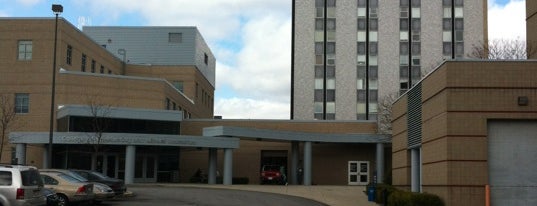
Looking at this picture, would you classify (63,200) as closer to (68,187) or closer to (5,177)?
(68,187)

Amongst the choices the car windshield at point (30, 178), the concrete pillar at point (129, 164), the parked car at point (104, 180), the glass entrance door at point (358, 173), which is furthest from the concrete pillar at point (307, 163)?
the car windshield at point (30, 178)

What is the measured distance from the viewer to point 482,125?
2072 centimetres

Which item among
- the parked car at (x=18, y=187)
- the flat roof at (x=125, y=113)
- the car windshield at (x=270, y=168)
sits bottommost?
the parked car at (x=18, y=187)

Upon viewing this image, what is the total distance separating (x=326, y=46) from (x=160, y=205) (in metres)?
54.4

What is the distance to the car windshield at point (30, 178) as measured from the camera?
17220mm

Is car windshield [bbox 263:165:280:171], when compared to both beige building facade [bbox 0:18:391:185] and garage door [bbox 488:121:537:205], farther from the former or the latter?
garage door [bbox 488:121:537:205]

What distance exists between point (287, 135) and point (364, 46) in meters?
29.8

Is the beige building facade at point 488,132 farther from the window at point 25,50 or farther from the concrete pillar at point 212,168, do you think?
the window at point 25,50

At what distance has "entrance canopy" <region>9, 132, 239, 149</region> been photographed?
4475 centimetres

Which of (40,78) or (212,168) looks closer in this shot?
(212,168)

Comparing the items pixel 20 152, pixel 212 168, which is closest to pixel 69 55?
pixel 20 152

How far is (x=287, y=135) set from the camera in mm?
51219

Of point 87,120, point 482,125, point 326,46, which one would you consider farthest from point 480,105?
point 326,46

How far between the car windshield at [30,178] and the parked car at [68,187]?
4.57m
